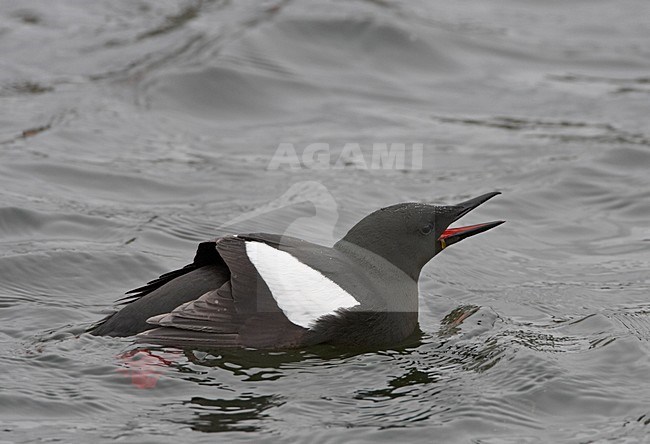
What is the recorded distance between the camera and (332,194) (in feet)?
27.5

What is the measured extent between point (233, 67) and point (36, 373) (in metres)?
6.27

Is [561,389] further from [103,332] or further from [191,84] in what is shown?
[191,84]

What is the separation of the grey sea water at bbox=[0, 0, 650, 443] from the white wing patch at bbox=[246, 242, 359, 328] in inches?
8.3

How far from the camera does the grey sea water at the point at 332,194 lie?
16.6 ft

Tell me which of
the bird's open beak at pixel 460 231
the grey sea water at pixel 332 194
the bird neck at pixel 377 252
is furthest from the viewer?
the bird's open beak at pixel 460 231

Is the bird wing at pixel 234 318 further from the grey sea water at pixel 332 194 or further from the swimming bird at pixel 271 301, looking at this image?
the grey sea water at pixel 332 194

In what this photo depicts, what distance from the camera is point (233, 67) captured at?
36.3 ft

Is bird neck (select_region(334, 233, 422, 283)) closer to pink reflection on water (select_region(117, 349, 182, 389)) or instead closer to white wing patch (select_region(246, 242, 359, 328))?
white wing patch (select_region(246, 242, 359, 328))

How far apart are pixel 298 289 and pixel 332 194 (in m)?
3.03

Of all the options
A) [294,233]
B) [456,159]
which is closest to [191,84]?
[456,159]

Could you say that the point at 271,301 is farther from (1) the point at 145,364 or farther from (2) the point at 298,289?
(1) the point at 145,364

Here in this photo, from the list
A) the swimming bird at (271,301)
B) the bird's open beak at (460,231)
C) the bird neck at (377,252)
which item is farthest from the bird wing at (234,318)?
the bird's open beak at (460,231)

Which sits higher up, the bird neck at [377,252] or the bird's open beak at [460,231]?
the bird's open beak at [460,231]

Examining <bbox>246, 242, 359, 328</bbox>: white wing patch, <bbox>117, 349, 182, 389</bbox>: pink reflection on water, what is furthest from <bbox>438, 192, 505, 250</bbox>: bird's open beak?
<bbox>117, 349, 182, 389</bbox>: pink reflection on water
